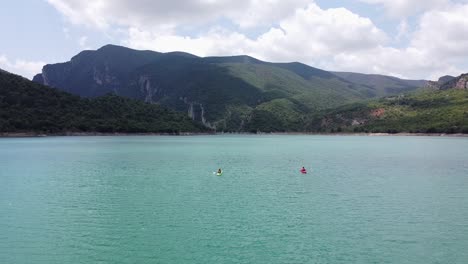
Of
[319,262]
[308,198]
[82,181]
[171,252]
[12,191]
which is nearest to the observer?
[319,262]

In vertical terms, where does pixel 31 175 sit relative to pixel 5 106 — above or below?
below

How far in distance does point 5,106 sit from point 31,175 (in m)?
148

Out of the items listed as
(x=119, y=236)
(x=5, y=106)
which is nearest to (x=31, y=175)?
(x=119, y=236)

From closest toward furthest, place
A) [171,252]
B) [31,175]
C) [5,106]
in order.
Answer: [171,252] → [31,175] → [5,106]

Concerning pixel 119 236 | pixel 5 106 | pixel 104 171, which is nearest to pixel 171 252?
pixel 119 236

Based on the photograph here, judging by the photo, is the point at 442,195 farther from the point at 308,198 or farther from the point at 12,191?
the point at 12,191

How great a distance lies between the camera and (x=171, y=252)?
26359 millimetres

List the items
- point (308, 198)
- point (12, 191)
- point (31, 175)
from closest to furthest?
1. point (308, 198)
2. point (12, 191)
3. point (31, 175)

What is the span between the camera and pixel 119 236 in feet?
97.3

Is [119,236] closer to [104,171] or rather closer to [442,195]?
[442,195]

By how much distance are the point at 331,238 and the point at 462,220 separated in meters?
12.6

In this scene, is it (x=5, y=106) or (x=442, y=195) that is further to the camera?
(x=5, y=106)

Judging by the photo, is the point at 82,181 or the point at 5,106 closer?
the point at 82,181

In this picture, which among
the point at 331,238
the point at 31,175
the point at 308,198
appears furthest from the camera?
the point at 31,175
